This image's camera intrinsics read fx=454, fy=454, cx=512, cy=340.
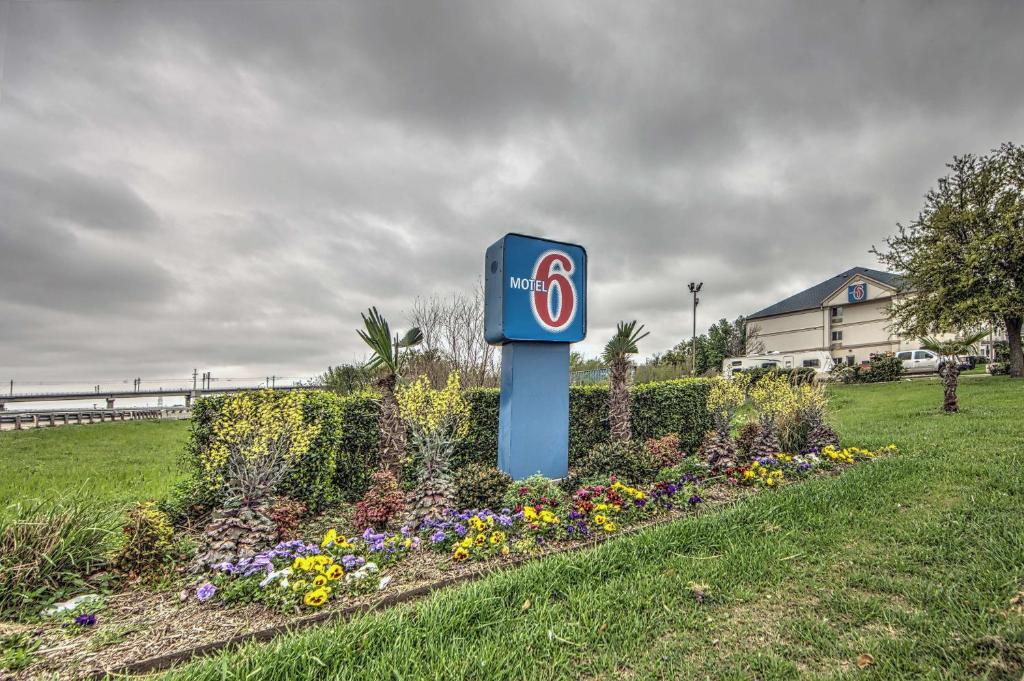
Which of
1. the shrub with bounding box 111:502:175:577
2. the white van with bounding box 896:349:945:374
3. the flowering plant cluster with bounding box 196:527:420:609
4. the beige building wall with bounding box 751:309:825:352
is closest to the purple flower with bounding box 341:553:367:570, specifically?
the flowering plant cluster with bounding box 196:527:420:609

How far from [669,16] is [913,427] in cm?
918

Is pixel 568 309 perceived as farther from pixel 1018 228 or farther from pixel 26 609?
pixel 1018 228

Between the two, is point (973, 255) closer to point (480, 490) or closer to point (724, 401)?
point (724, 401)

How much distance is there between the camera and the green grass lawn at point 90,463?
5.20 meters

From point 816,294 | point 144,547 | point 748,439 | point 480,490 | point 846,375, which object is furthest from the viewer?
point 816,294

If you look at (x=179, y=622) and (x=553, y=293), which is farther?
(x=553, y=293)

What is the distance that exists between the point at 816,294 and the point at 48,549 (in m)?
48.9

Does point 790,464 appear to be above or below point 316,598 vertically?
above

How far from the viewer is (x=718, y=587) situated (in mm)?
2912

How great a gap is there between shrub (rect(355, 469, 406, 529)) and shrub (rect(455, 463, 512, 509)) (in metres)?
0.56

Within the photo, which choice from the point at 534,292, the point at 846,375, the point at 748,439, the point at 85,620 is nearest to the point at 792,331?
the point at 846,375

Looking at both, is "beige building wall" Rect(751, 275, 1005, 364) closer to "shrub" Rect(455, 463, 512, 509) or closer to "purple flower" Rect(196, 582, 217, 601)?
"shrub" Rect(455, 463, 512, 509)

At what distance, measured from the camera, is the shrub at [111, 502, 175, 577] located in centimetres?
314

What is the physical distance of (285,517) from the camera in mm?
3807
